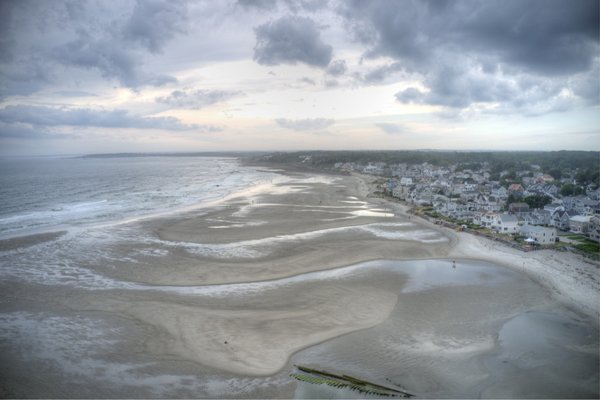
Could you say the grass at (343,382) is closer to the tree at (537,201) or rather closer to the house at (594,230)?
the house at (594,230)

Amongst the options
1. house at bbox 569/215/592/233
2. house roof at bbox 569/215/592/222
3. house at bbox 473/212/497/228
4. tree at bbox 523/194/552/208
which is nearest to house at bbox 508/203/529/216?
tree at bbox 523/194/552/208

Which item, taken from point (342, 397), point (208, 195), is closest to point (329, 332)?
point (342, 397)

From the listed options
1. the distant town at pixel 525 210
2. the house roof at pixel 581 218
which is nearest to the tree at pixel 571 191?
the distant town at pixel 525 210

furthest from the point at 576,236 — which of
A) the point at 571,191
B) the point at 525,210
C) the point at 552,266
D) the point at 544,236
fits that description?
the point at 571,191

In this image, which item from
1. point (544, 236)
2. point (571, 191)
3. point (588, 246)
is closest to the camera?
point (588, 246)

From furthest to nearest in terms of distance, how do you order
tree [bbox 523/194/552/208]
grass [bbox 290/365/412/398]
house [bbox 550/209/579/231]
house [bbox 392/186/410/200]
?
house [bbox 392/186/410/200], tree [bbox 523/194/552/208], house [bbox 550/209/579/231], grass [bbox 290/365/412/398]

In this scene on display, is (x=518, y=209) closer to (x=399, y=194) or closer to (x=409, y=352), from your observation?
(x=399, y=194)

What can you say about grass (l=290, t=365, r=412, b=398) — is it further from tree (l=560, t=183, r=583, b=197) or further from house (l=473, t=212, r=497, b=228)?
tree (l=560, t=183, r=583, b=197)
